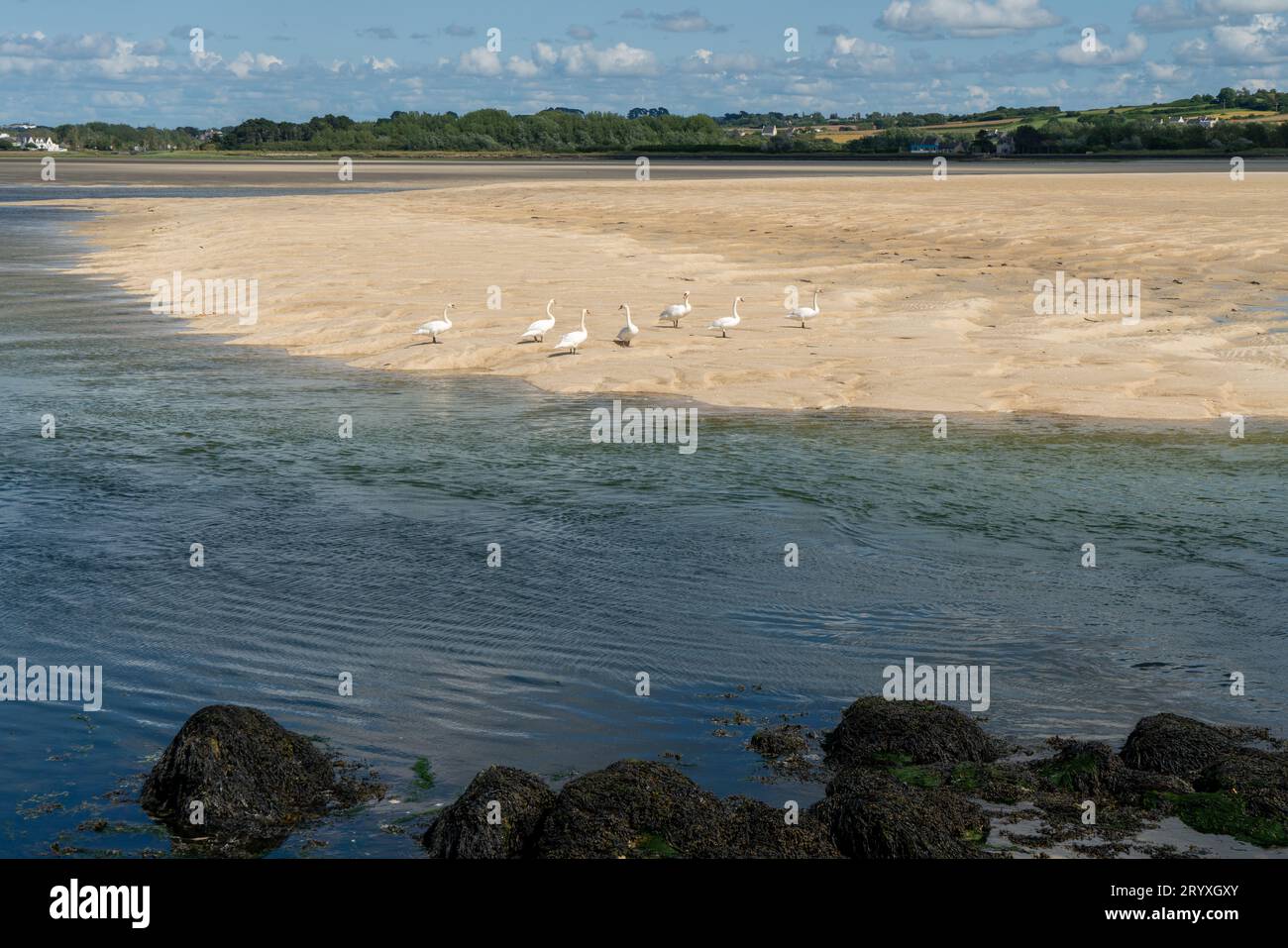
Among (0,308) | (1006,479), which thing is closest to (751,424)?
(1006,479)

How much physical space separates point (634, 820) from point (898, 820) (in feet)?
4.40

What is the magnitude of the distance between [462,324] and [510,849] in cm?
1937

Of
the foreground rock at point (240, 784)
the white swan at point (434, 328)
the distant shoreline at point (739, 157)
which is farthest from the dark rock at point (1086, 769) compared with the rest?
the distant shoreline at point (739, 157)

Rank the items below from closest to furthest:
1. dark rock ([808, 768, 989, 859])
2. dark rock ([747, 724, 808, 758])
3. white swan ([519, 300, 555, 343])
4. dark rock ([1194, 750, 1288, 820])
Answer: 1. dark rock ([808, 768, 989, 859])
2. dark rock ([1194, 750, 1288, 820])
3. dark rock ([747, 724, 808, 758])
4. white swan ([519, 300, 555, 343])

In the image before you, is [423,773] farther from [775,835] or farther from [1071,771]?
[1071,771]

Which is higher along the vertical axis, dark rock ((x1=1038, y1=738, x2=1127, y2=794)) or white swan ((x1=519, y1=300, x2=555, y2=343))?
white swan ((x1=519, y1=300, x2=555, y2=343))

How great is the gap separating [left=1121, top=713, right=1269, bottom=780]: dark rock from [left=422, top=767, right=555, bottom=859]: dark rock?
339cm

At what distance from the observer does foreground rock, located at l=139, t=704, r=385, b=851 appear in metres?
7.73

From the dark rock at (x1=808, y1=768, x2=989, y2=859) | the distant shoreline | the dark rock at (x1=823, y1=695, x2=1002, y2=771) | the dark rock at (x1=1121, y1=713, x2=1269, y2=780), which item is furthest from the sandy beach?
the distant shoreline

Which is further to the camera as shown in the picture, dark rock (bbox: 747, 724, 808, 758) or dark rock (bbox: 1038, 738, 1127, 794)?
dark rock (bbox: 747, 724, 808, 758)

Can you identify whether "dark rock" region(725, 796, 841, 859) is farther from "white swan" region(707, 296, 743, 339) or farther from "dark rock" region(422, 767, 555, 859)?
"white swan" region(707, 296, 743, 339)

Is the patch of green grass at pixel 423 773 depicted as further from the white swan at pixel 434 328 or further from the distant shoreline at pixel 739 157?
the distant shoreline at pixel 739 157

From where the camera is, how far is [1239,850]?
7363 millimetres
